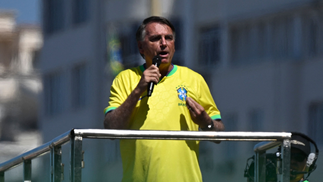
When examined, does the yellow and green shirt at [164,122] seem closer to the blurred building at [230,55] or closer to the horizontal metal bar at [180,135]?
the horizontal metal bar at [180,135]

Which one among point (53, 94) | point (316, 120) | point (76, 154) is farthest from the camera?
point (53, 94)

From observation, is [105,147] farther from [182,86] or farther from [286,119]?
[286,119]

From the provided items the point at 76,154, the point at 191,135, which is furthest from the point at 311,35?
the point at 76,154

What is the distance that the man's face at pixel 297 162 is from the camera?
454cm

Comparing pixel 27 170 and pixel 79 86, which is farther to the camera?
pixel 79 86

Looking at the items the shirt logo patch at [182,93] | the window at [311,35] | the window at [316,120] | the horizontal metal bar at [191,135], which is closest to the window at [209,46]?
the window at [311,35]

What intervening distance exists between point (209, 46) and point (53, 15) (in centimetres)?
823

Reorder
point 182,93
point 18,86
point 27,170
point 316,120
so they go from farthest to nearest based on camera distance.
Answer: point 18,86 < point 316,120 < point 27,170 < point 182,93

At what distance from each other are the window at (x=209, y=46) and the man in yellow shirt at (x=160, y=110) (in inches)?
796

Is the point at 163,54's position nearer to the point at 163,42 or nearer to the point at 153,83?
the point at 163,42

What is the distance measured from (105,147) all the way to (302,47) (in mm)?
19000

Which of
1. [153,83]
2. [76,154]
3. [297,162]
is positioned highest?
[153,83]

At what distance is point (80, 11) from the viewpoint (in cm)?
3027

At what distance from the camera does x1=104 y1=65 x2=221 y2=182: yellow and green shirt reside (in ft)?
14.6
